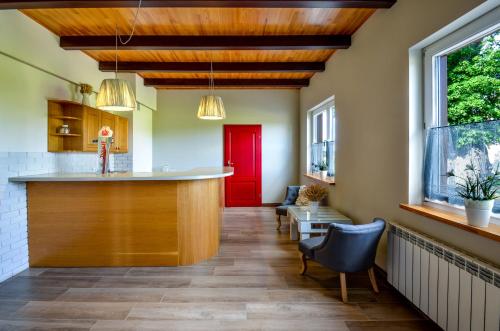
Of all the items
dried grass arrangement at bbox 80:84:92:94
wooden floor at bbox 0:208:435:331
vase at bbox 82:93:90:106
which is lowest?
wooden floor at bbox 0:208:435:331

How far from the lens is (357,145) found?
12.7 feet

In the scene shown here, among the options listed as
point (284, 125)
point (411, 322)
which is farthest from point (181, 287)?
point (284, 125)

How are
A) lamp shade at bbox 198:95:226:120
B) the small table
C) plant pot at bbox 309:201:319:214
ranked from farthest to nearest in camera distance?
lamp shade at bbox 198:95:226:120 < plant pot at bbox 309:201:319:214 < the small table

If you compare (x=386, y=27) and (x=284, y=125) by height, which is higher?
(x=386, y=27)

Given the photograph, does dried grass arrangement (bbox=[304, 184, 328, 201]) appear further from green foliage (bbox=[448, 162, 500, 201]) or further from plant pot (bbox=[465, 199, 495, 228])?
plant pot (bbox=[465, 199, 495, 228])

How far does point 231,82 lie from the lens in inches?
267

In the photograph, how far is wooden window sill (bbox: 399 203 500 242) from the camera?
1.80 meters

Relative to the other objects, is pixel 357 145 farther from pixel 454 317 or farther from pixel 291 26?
pixel 454 317

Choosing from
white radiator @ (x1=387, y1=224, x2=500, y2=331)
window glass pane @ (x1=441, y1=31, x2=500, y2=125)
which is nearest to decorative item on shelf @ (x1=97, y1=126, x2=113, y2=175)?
white radiator @ (x1=387, y1=224, x2=500, y2=331)

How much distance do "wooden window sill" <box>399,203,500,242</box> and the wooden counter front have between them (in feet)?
7.77

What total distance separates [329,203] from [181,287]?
9.38 feet

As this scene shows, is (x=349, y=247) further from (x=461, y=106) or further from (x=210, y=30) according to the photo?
(x=210, y=30)

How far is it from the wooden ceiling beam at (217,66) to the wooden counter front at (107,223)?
100 inches

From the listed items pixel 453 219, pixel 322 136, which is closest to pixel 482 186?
pixel 453 219
